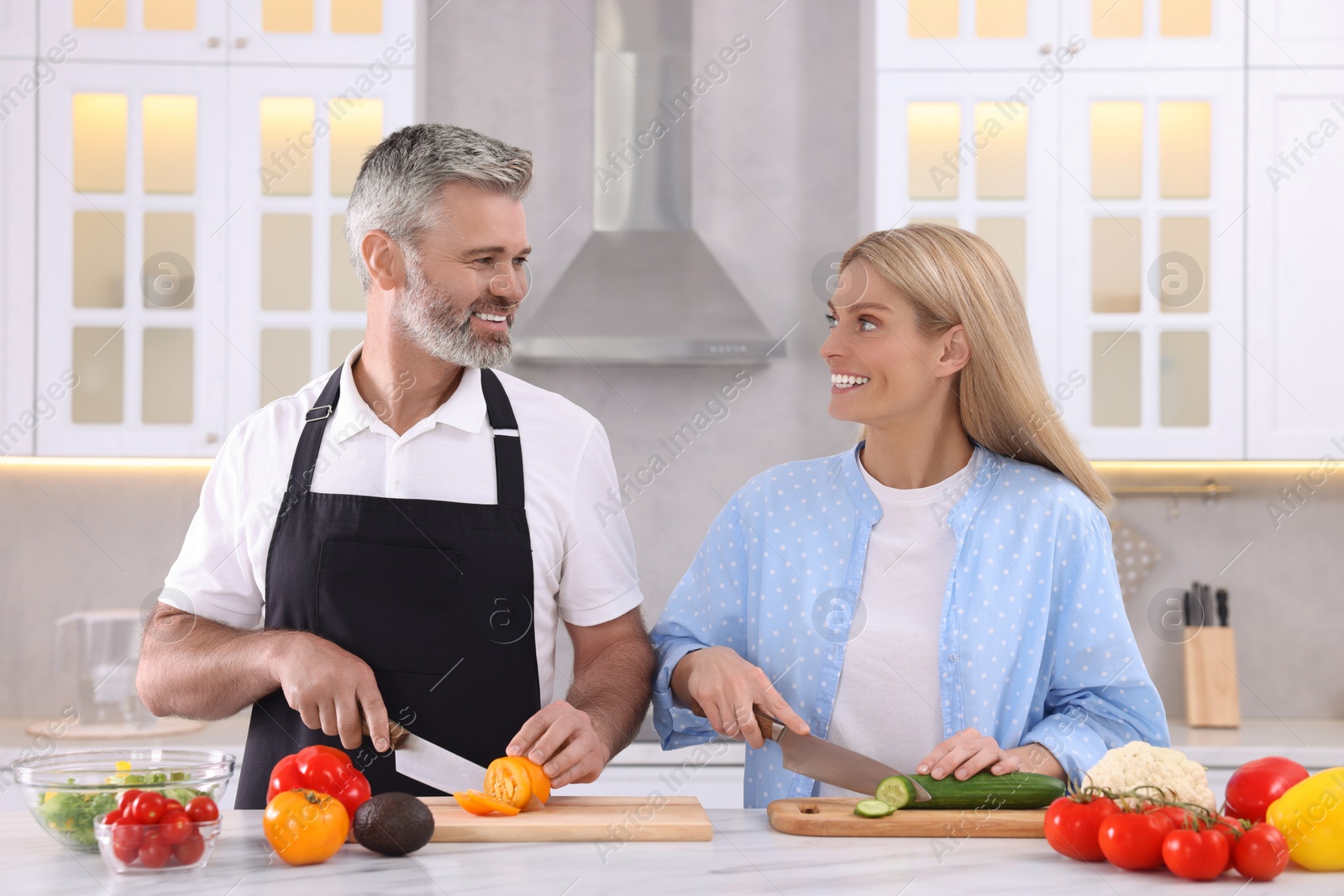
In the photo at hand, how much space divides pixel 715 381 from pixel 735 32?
105 cm

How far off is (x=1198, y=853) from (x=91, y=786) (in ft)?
3.74

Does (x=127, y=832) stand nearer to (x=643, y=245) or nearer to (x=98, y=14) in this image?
(x=643, y=245)

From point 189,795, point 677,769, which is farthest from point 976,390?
point 677,769

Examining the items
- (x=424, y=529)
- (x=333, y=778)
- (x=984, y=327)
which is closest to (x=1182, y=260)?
(x=984, y=327)

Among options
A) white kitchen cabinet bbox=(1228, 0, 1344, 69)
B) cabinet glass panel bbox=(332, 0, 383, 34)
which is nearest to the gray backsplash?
cabinet glass panel bbox=(332, 0, 383, 34)

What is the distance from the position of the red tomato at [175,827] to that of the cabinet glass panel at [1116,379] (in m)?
2.54

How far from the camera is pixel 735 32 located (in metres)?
3.46

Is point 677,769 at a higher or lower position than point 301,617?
lower

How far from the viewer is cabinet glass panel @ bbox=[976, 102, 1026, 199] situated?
120 inches

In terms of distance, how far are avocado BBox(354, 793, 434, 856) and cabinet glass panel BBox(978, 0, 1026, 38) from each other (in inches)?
102

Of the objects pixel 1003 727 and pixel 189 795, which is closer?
pixel 189 795

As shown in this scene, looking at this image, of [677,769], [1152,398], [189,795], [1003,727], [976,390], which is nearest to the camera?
[189,795]

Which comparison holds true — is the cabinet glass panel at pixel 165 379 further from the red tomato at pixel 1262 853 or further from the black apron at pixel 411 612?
the red tomato at pixel 1262 853

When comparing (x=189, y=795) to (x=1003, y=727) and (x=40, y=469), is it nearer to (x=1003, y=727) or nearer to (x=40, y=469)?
(x=1003, y=727)
